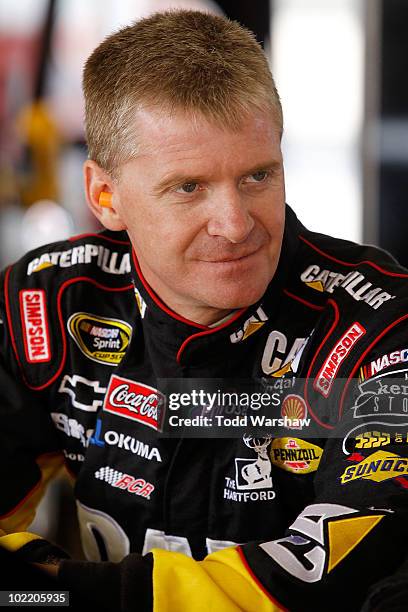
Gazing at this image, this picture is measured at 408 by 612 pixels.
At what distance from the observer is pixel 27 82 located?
4.33 m

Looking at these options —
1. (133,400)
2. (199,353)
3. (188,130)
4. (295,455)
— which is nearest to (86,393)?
(133,400)

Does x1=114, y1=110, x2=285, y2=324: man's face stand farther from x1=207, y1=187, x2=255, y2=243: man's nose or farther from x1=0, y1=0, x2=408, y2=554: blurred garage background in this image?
x1=0, y1=0, x2=408, y2=554: blurred garage background

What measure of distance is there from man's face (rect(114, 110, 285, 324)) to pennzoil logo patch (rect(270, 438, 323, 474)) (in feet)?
0.55

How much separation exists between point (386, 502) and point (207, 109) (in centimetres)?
42

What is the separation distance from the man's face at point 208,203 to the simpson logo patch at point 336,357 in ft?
0.33

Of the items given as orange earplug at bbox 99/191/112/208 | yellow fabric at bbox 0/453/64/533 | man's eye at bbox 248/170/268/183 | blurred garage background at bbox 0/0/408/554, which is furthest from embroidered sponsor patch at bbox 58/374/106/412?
blurred garage background at bbox 0/0/408/554

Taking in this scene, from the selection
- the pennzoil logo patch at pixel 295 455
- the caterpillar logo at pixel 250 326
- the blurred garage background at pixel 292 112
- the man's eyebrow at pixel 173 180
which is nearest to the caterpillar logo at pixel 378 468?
the pennzoil logo patch at pixel 295 455

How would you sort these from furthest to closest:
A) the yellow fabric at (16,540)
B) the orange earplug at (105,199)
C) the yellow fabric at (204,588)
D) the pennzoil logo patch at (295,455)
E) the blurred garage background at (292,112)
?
the blurred garage background at (292,112), the orange earplug at (105,199), the pennzoil logo patch at (295,455), the yellow fabric at (16,540), the yellow fabric at (204,588)

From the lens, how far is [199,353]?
102 centimetres

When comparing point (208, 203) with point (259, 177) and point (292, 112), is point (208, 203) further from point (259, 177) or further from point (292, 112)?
point (292, 112)

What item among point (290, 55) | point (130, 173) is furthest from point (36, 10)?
point (130, 173)

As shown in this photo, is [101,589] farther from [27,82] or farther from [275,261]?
[27,82]

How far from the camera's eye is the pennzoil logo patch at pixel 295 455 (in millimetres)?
987

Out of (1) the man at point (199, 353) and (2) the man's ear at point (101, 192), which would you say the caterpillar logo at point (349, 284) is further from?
(2) the man's ear at point (101, 192)
